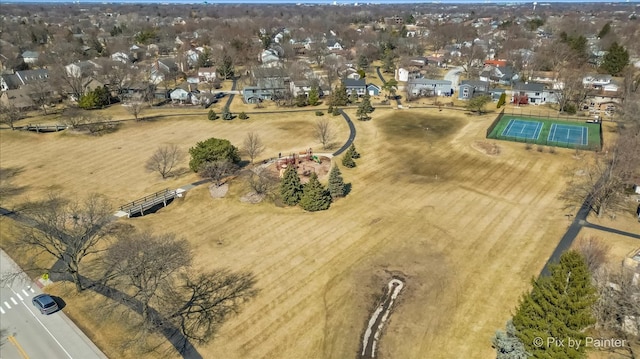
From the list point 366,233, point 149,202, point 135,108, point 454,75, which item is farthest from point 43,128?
point 454,75

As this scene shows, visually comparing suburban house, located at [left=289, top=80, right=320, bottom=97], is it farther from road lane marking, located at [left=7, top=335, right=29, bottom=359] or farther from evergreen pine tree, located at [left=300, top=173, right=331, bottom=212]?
road lane marking, located at [left=7, top=335, right=29, bottom=359]

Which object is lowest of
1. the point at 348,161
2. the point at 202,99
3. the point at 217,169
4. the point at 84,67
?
the point at 348,161

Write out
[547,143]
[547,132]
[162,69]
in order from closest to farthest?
[547,143] → [547,132] → [162,69]

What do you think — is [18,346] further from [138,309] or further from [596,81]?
[596,81]

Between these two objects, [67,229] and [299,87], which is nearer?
[67,229]

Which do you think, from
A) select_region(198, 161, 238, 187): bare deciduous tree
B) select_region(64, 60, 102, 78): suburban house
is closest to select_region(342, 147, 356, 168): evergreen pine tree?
select_region(198, 161, 238, 187): bare deciduous tree
